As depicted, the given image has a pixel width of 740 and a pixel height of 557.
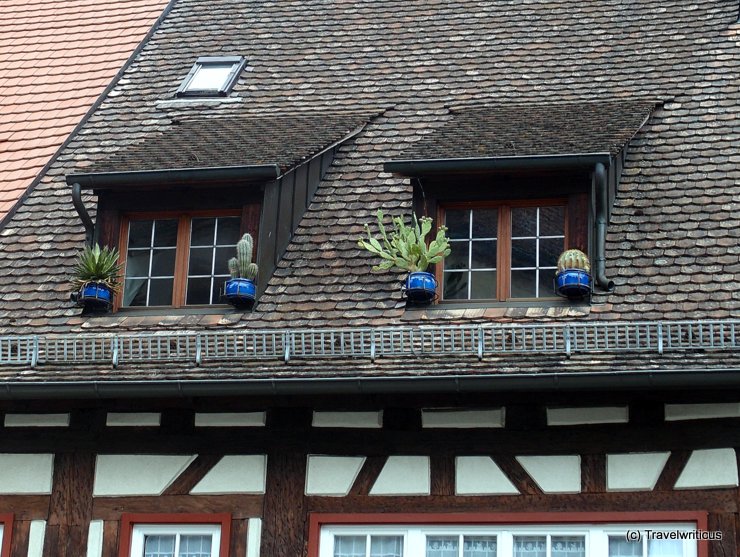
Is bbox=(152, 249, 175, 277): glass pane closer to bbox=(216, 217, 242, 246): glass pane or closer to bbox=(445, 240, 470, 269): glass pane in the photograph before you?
bbox=(216, 217, 242, 246): glass pane

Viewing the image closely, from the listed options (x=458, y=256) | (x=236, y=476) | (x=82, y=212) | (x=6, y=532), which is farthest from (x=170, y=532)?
(x=458, y=256)

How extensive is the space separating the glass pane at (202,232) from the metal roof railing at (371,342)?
1084 millimetres

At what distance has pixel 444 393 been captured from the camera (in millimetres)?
11258

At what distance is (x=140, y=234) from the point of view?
43.1 feet

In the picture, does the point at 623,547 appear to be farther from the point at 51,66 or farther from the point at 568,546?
the point at 51,66

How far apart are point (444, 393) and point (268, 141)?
330 cm

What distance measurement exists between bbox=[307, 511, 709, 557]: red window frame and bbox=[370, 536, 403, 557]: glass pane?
4.7 inches

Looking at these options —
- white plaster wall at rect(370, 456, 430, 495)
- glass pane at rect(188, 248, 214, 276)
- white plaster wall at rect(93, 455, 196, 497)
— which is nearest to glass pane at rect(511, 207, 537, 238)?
white plaster wall at rect(370, 456, 430, 495)

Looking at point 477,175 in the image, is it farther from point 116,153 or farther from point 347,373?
point 116,153

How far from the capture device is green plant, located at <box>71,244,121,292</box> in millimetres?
12570

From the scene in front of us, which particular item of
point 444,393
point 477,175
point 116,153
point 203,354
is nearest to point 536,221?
point 477,175

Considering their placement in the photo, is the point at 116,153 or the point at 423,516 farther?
the point at 116,153

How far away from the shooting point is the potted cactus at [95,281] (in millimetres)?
12539

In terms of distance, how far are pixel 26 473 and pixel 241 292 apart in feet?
6.73
